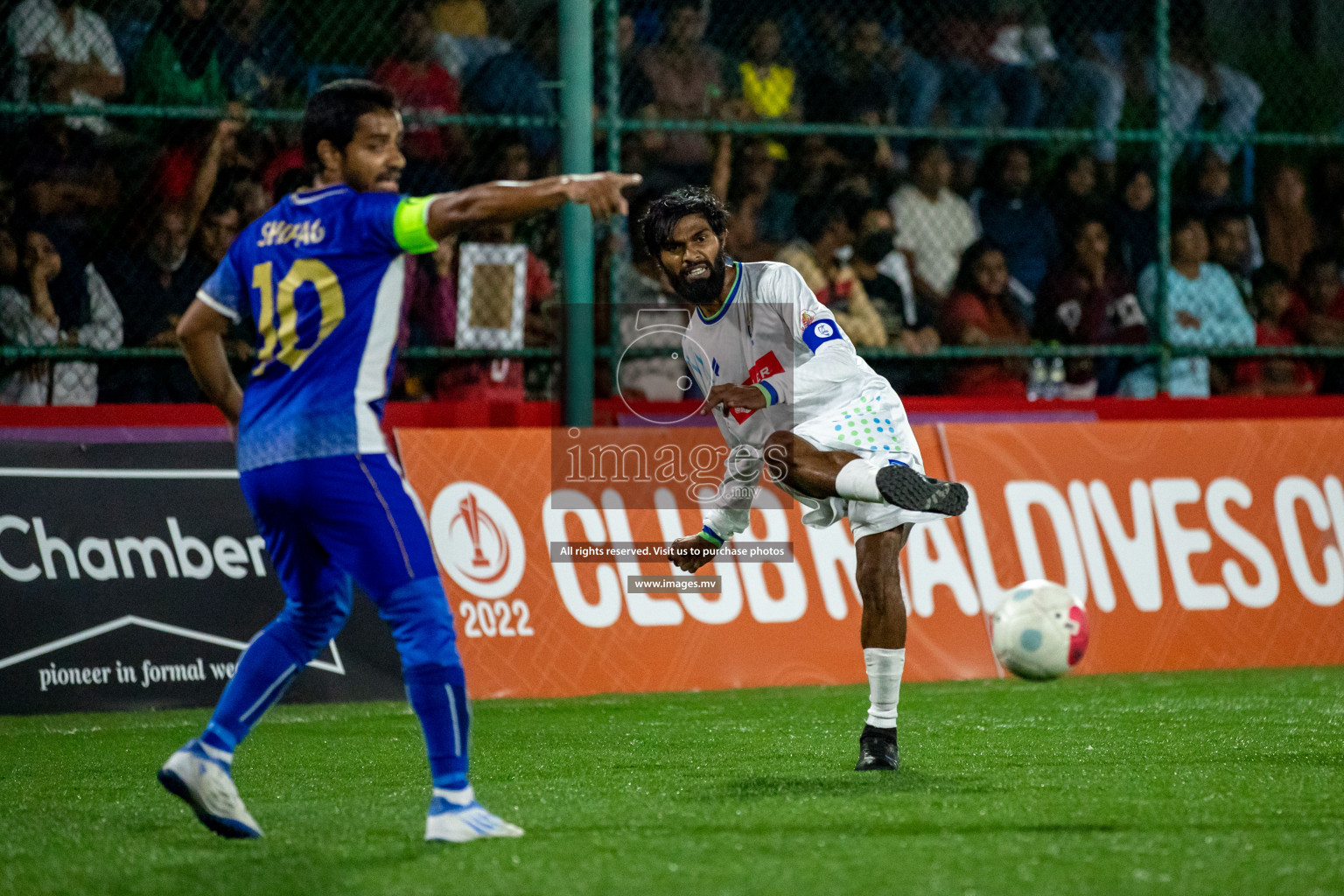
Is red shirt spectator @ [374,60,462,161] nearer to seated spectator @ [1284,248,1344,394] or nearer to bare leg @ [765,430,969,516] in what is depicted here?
bare leg @ [765,430,969,516]

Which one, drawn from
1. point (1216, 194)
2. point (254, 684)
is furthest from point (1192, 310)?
point (254, 684)

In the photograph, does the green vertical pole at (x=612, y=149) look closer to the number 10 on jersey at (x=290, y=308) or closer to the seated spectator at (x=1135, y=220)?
the seated spectator at (x=1135, y=220)

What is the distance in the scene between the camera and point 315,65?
9.84 m

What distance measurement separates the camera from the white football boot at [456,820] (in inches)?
173

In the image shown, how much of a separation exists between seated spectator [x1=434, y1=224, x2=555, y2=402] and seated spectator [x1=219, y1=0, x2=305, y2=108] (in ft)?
4.72

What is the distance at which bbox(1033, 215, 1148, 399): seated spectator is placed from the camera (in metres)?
11.0

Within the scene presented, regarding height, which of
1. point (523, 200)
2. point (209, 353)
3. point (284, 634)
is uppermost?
point (523, 200)

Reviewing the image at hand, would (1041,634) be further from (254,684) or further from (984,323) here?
(984,323)

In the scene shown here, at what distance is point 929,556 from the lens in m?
9.12

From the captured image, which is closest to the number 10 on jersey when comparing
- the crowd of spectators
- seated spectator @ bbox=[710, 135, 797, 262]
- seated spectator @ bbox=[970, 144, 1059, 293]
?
the crowd of spectators

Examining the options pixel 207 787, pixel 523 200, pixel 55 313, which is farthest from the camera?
pixel 55 313

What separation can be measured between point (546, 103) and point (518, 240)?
86cm

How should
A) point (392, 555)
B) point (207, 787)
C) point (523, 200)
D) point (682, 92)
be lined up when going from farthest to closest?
point (682, 92) < point (207, 787) < point (392, 555) < point (523, 200)

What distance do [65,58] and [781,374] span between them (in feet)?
17.1
